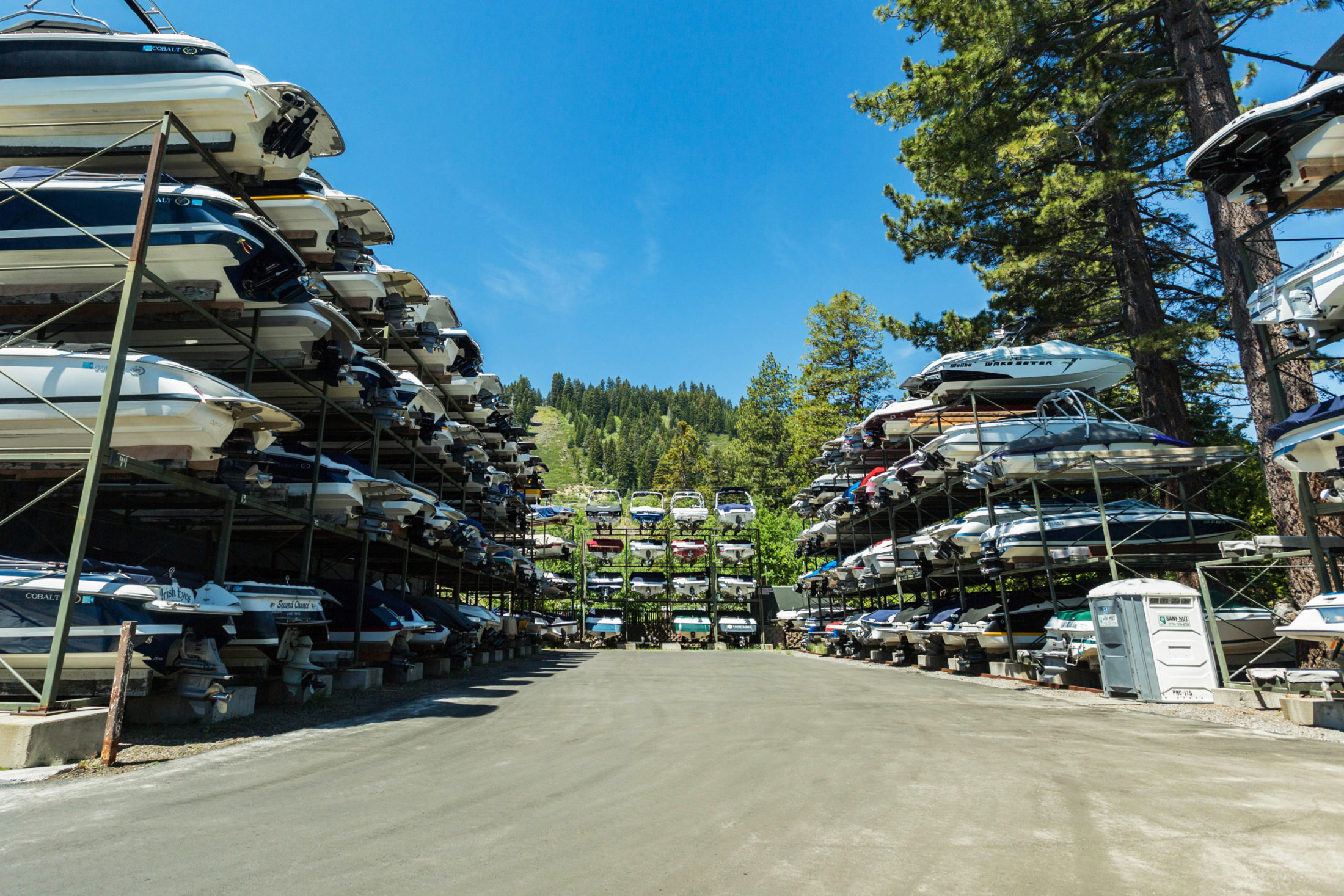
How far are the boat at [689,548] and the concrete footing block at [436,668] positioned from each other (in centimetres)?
1738

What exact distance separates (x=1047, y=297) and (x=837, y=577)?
10048 millimetres

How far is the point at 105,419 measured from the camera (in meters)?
6.10

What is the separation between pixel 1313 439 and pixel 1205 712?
310cm

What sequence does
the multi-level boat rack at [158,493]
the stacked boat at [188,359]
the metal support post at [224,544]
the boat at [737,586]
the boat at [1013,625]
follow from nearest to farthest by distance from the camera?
the multi-level boat rack at [158,493] < the stacked boat at [188,359] < the metal support post at [224,544] < the boat at [1013,625] < the boat at [737,586]

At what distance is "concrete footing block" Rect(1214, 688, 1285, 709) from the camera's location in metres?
7.75

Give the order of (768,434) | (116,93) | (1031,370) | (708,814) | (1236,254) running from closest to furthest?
1. (708,814)
2. (116,93)
3. (1236,254)
4. (1031,370)
5. (768,434)

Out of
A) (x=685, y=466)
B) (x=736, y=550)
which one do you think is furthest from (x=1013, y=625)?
(x=685, y=466)

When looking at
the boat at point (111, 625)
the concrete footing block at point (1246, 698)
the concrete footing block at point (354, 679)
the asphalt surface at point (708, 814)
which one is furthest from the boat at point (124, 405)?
the concrete footing block at point (1246, 698)

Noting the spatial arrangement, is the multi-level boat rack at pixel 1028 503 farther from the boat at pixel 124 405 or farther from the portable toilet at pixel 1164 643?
the boat at pixel 124 405

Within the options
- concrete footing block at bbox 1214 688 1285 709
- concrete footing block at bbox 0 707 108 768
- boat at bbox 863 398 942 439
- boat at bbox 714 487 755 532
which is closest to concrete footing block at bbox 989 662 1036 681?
concrete footing block at bbox 1214 688 1285 709

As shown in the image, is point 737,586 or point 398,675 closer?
point 398,675

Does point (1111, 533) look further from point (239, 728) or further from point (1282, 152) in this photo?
point (239, 728)

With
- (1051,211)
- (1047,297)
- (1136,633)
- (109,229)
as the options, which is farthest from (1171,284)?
(109,229)

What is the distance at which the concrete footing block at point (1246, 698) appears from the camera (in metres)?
7.75
